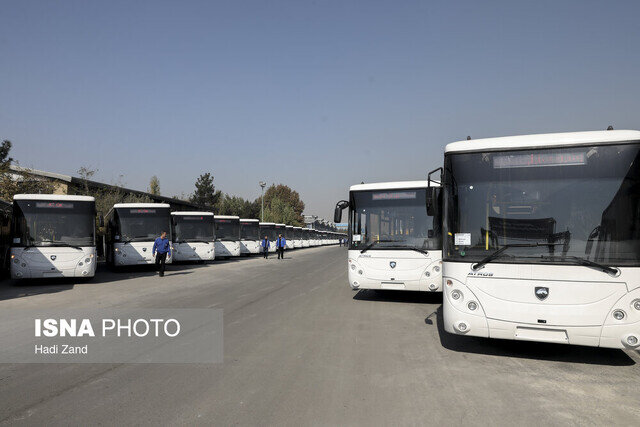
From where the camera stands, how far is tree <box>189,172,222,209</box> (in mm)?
82188

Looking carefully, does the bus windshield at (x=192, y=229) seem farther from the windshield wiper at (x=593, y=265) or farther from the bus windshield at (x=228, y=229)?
the windshield wiper at (x=593, y=265)

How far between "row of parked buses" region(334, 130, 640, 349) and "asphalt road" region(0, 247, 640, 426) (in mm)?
636

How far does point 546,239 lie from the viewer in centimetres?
589

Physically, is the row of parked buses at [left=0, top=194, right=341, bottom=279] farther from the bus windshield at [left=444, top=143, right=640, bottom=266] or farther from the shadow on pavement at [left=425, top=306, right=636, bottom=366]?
the bus windshield at [left=444, top=143, right=640, bottom=266]

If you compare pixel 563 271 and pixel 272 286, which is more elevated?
pixel 563 271

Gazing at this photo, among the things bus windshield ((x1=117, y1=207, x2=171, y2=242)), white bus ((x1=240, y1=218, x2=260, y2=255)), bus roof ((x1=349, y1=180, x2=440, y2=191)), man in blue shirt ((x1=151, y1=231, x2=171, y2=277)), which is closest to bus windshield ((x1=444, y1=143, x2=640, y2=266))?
bus roof ((x1=349, y1=180, x2=440, y2=191))

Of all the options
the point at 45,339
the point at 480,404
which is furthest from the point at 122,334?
the point at 480,404

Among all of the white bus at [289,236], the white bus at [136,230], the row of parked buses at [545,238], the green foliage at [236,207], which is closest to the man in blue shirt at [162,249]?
the white bus at [136,230]

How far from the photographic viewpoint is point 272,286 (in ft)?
48.4

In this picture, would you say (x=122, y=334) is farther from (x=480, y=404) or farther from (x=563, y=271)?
(x=563, y=271)

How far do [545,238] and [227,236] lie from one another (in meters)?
27.5

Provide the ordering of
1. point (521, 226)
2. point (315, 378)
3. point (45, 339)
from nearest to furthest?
point (315, 378), point (521, 226), point (45, 339)

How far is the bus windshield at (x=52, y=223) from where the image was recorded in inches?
576

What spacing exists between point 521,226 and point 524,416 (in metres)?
2.74
